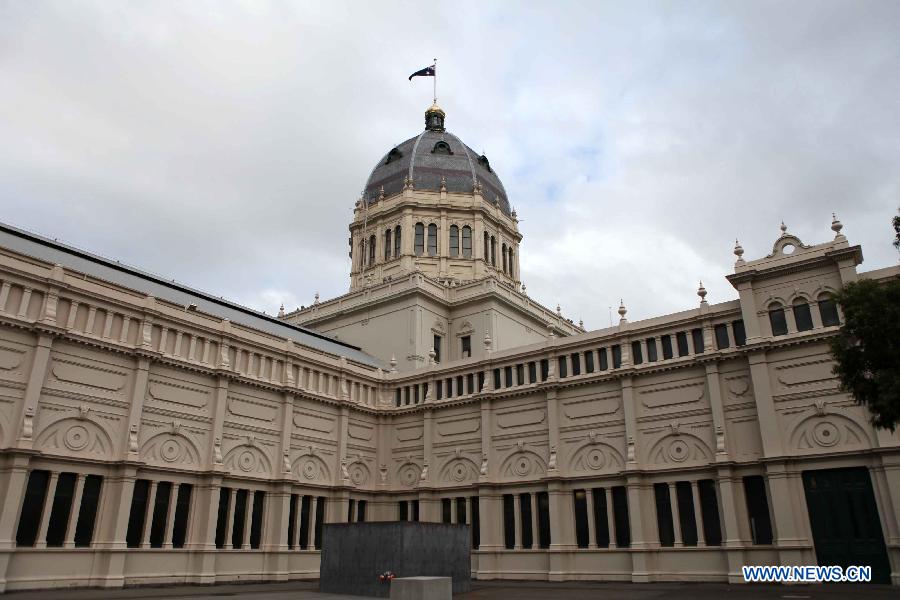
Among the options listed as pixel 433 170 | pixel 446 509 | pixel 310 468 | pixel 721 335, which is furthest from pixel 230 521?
pixel 433 170

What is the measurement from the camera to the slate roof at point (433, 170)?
233ft

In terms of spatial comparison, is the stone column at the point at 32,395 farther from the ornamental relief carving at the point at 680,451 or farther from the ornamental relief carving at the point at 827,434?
the ornamental relief carving at the point at 827,434

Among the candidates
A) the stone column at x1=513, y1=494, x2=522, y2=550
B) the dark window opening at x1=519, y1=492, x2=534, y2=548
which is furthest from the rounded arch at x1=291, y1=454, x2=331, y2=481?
the dark window opening at x1=519, y1=492, x2=534, y2=548

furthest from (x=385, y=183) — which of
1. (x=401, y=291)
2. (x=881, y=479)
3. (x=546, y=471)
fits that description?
(x=881, y=479)

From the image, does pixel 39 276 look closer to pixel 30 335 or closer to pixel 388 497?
pixel 30 335

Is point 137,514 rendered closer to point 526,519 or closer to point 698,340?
point 526,519

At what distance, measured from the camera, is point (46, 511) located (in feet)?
105

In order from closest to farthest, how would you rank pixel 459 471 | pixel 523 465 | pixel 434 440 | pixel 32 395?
pixel 32 395 → pixel 523 465 → pixel 459 471 → pixel 434 440

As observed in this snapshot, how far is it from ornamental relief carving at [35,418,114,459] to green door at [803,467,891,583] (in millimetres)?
35977

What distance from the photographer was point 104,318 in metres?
36.4

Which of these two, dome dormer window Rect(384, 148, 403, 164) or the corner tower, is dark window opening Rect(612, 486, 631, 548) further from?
dome dormer window Rect(384, 148, 403, 164)

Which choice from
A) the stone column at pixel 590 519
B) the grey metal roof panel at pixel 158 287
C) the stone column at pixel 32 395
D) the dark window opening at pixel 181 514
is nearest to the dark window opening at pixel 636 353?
the stone column at pixel 590 519

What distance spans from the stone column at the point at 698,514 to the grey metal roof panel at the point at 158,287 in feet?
86.9

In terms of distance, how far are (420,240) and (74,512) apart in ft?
136
